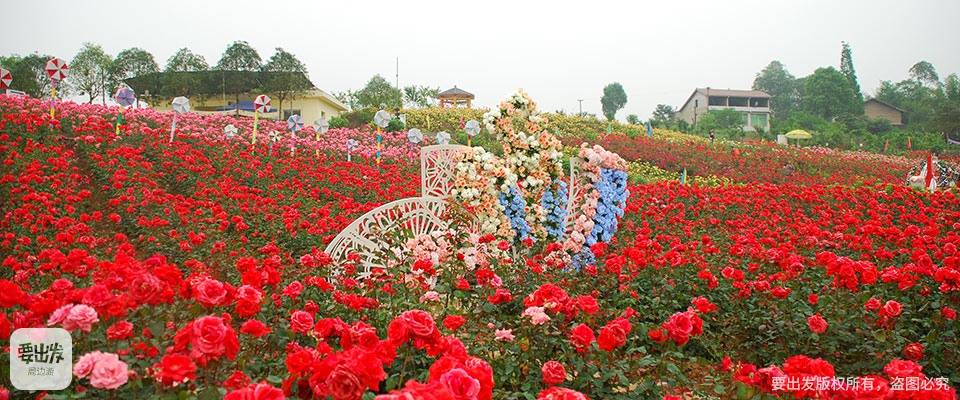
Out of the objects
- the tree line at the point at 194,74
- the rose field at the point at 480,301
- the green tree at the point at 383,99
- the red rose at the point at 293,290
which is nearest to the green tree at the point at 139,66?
the tree line at the point at 194,74

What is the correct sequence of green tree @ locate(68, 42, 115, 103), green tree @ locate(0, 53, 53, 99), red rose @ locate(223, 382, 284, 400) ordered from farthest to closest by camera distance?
green tree @ locate(68, 42, 115, 103)
green tree @ locate(0, 53, 53, 99)
red rose @ locate(223, 382, 284, 400)

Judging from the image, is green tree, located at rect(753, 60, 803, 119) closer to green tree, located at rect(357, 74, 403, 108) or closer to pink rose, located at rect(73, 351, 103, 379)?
green tree, located at rect(357, 74, 403, 108)

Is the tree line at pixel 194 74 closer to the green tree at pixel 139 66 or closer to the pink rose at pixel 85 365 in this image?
the green tree at pixel 139 66

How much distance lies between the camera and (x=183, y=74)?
2630 cm

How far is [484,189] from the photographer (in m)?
4.68

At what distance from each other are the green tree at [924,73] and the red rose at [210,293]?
75731 mm

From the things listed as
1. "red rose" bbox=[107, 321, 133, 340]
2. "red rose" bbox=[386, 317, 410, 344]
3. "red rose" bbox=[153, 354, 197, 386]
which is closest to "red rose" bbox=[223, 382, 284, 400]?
"red rose" bbox=[153, 354, 197, 386]

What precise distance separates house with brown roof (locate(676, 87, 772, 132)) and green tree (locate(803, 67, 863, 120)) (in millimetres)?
7242

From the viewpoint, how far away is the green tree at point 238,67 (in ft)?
84.7

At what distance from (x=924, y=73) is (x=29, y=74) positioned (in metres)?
75.7

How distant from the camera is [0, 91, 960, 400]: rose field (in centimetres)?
146

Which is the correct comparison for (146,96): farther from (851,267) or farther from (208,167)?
(851,267)

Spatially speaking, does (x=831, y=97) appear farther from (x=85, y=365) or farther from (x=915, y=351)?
(x=85, y=365)

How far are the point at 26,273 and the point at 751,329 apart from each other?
12.2 ft
